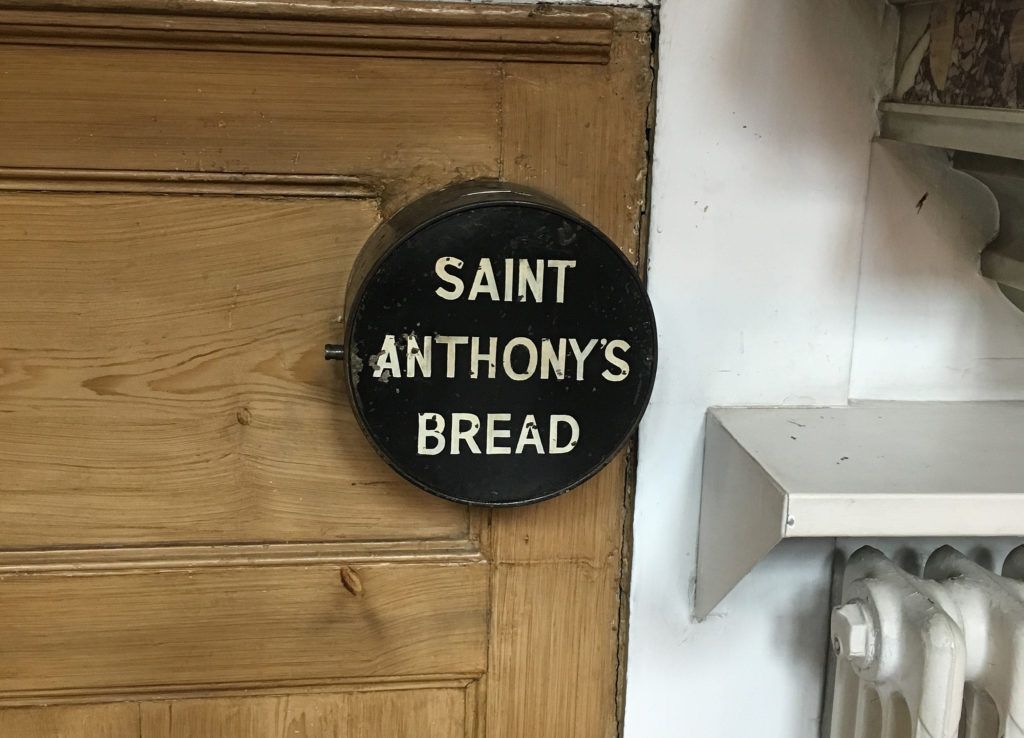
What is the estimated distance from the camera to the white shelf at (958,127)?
780 mm

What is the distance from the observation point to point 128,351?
973 millimetres

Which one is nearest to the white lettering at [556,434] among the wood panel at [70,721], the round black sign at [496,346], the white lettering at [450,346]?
the round black sign at [496,346]

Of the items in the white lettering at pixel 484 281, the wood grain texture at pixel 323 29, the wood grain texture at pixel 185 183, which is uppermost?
the wood grain texture at pixel 323 29

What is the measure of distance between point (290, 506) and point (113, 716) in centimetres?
30

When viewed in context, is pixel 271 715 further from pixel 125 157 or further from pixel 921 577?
pixel 921 577

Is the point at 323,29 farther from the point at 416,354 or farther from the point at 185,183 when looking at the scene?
the point at 416,354

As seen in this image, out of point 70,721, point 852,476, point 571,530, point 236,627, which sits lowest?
point 70,721

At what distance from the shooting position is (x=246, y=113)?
93 cm

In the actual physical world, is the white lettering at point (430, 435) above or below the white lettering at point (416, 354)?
below

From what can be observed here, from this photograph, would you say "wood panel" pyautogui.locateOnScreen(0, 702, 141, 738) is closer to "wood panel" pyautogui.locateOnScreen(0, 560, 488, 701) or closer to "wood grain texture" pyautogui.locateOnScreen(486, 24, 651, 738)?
"wood panel" pyautogui.locateOnScreen(0, 560, 488, 701)

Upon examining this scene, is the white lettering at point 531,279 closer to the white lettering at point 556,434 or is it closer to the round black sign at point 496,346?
the round black sign at point 496,346

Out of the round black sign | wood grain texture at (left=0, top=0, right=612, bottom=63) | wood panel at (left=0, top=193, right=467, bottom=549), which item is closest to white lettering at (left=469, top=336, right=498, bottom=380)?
the round black sign

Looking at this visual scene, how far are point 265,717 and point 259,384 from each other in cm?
37

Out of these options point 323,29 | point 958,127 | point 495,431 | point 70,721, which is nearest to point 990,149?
point 958,127
